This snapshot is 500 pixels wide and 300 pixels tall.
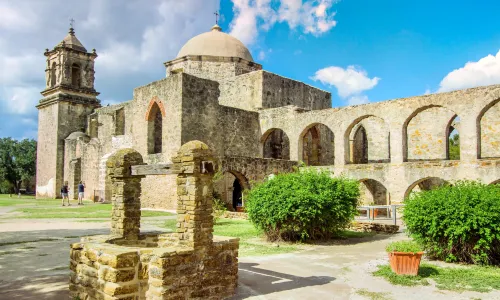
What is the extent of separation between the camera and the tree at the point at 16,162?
43312 millimetres

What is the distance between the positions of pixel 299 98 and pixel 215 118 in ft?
26.1

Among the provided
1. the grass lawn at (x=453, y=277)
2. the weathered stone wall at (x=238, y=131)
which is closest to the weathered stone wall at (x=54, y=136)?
the weathered stone wall at (x=238, y=131)

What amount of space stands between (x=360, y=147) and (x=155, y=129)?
13.0 meters

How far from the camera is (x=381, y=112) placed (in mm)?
19016

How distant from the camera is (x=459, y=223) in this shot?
24.0 ft

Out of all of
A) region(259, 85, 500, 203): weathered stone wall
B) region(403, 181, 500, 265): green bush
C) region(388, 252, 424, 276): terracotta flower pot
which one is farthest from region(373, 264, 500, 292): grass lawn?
region(259, 85, 500, 203): weathered stone wall

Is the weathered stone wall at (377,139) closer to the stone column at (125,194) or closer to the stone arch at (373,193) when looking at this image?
the stone arch at (373,193)

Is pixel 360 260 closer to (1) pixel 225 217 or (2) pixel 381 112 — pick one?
(1) pixel 225 217

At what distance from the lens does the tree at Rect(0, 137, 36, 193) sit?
142ft

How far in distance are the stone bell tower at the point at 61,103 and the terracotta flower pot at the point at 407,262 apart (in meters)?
27.2

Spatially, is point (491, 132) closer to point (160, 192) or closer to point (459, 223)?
point (160, 192)

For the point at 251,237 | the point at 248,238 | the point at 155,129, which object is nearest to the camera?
the point at 248,238

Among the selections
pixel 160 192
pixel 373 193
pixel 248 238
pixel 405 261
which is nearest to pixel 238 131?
pixel 160 192

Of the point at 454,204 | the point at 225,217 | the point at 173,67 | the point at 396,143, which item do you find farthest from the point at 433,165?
the point at 173,67
